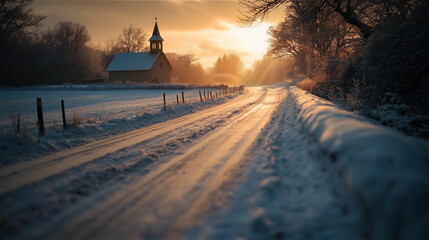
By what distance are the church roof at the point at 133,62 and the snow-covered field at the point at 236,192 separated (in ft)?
135

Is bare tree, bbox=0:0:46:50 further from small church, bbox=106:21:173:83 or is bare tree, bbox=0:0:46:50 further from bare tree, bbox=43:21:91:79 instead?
bare tree, bbox=43:21:91:79

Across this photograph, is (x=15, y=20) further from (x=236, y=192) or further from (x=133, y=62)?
(x=236, y=192)

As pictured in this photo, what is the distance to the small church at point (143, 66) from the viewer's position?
42750mm

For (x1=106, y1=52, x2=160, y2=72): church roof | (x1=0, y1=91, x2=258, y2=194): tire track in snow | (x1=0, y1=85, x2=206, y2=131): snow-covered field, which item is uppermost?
(x1=106, y1=52, x2=160, y2=72): church roof

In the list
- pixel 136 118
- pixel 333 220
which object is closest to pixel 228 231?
pixel 333 220

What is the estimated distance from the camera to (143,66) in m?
42.8

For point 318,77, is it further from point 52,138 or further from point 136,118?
point 52,138

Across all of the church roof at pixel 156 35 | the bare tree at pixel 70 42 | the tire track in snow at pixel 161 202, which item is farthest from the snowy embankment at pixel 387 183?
the bare tree at pixel 70 42

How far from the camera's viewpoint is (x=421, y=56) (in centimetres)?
645

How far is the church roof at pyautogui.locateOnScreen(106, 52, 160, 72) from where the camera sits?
141 ft

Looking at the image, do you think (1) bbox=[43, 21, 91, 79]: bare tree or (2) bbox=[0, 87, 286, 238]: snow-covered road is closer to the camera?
(2) bbox=[0, 87, 286, 238]: snow-covered road

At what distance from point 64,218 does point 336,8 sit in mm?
13811

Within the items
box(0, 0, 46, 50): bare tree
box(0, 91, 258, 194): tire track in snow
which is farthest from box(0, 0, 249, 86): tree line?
box(0, 91, 258, 194): tire track in snow

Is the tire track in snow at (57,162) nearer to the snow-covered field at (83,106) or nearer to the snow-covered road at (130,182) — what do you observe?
the snow-covered road at (130,182)
